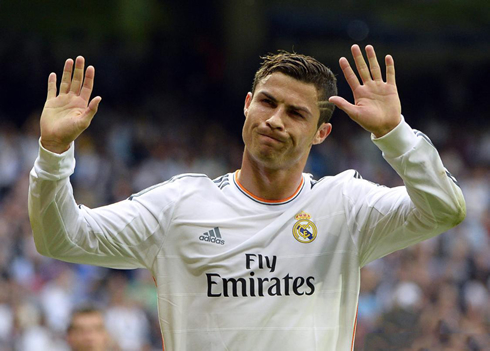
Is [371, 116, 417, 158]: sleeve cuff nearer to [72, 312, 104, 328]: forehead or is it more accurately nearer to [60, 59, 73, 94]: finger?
[60, 59, 73, 94]: finger

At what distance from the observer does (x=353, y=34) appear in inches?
710

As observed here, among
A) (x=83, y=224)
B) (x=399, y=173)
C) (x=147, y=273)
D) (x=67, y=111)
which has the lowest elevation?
(x=147, y=273)

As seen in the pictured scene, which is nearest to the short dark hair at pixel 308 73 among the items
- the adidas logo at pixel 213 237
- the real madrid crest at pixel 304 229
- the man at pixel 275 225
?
the man at pixel 275 225

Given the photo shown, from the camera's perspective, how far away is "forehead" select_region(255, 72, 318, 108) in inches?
130

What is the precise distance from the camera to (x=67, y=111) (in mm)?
2996

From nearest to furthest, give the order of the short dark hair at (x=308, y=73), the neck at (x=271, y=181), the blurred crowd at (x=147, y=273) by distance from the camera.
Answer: the short dark hair at (x=308, y=73) → the neck at (x=271, y=181) → the blurred crowd at (x=147, y=273)

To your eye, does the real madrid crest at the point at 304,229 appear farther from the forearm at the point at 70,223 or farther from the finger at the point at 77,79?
the finger at the point at 77,79

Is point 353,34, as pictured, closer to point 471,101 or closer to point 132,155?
point 471,101

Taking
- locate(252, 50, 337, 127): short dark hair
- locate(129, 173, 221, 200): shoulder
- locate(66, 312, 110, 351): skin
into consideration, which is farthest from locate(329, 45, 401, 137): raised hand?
locate(66, 312, 110, 351): skin

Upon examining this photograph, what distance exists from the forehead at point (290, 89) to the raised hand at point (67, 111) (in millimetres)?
776

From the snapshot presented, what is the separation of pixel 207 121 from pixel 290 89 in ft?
38.7

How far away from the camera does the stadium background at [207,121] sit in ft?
29.1

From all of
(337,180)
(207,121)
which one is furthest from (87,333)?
(207,121)

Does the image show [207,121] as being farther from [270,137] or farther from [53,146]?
[53,146]
